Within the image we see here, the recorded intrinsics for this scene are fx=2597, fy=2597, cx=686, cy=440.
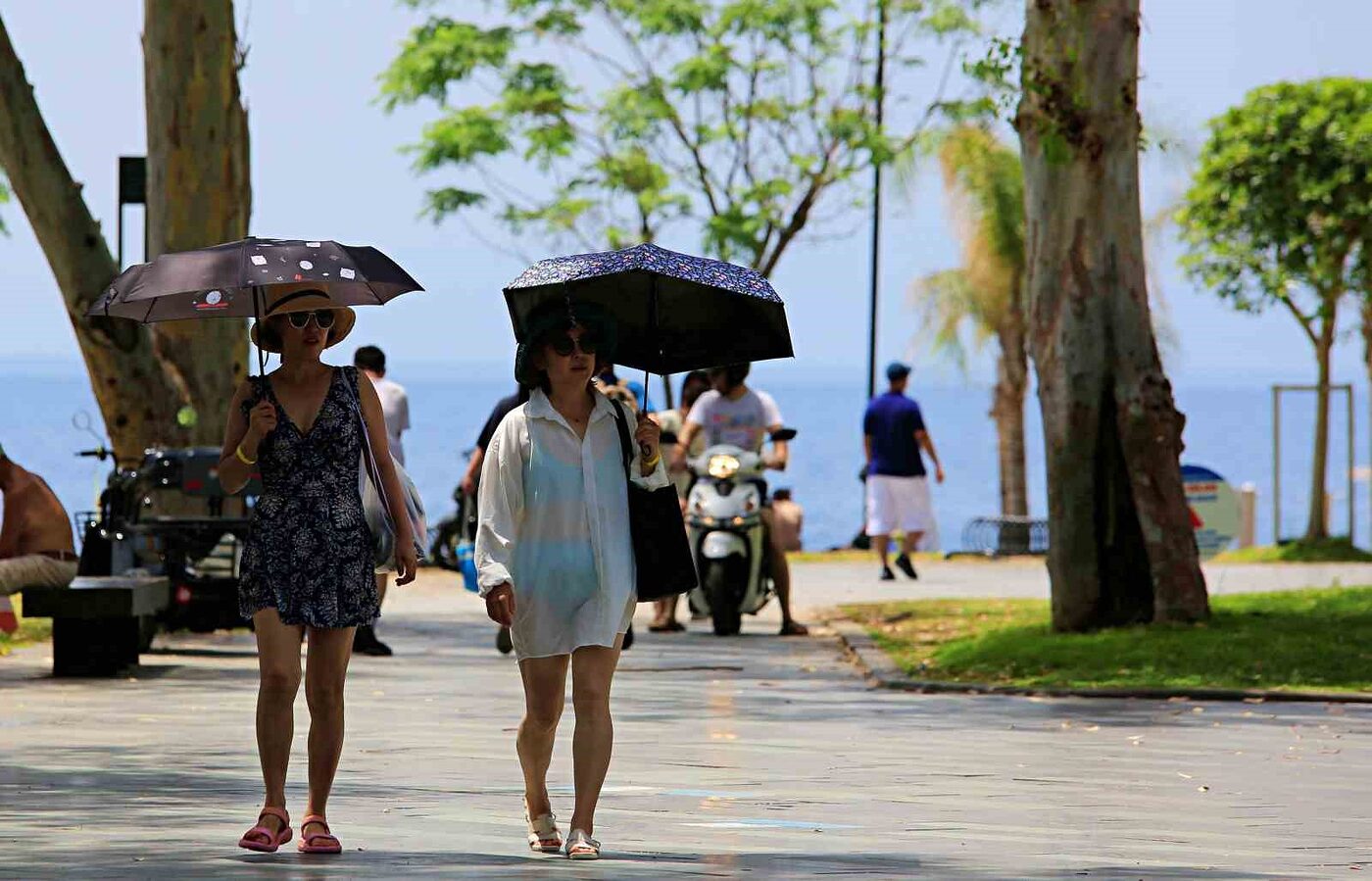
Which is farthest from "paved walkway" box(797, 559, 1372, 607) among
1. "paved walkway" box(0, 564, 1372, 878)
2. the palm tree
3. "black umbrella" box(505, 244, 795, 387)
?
the palm tree

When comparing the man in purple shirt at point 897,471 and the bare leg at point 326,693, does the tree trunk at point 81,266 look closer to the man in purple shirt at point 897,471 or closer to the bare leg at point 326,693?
the man in purple shirt at point 897,471

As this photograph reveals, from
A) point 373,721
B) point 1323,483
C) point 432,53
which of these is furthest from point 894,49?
point 373,721

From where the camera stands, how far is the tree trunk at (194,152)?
19609mm

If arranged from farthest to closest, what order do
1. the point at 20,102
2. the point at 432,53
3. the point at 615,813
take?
the point at 432,53 → the point at 20,102 → the point at 615,813

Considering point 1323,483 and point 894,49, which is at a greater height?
point 894,49

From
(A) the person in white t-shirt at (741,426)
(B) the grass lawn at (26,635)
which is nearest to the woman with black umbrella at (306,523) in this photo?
(B) the grass lawn at (26,635)

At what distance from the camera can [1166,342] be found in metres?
49.0

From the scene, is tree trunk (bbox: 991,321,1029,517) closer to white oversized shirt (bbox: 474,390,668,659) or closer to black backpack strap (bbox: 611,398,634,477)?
black backpack strap (bbox: 611,398,634,477)

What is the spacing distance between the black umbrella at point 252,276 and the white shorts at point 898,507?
16.2 m

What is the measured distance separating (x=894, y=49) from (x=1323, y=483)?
995 centimetres

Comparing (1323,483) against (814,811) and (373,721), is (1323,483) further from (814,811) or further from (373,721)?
(814,811)

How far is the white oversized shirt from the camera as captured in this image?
7.85 m

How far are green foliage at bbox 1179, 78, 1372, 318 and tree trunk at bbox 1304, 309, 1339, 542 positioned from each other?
196 mm

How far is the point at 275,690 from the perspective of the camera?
791cm
